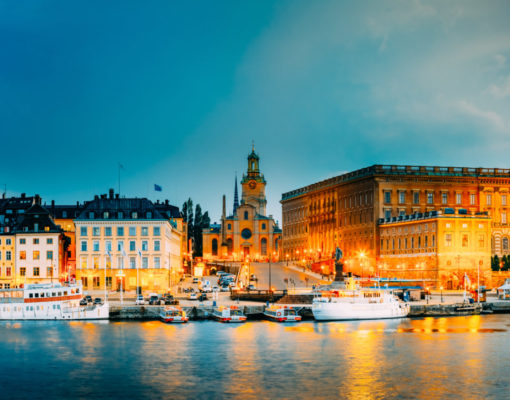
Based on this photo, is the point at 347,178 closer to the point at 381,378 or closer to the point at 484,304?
the point at 484,304

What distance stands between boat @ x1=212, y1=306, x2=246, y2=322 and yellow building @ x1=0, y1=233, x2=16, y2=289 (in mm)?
39878

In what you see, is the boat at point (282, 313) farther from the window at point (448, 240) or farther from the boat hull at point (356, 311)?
the window at point (448, 240)

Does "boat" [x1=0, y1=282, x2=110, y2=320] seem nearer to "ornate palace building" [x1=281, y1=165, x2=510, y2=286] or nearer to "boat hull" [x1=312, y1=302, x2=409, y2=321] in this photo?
"boat hull" [x1=312, y1=302, x2=409, y2=321]

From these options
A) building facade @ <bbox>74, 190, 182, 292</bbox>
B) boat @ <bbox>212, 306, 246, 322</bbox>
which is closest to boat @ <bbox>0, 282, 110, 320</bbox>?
boat @ <bbox>212, 306, 246, 322</bbox>

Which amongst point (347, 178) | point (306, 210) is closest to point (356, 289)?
point (347, 178)

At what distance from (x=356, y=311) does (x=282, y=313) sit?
8.53m

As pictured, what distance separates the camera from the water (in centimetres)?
6131

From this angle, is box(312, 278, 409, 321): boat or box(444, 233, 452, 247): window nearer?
box(312, 278, 409, 321): boat

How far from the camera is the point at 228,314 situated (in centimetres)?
10338

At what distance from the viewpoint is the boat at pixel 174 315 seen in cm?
10144

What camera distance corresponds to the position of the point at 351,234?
164750mm

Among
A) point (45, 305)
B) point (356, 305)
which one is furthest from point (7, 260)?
point (356, 305)

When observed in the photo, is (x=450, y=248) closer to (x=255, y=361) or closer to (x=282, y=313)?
(x=282, y=313)

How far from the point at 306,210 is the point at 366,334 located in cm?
10126
